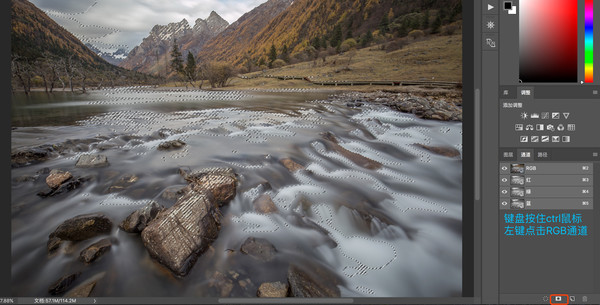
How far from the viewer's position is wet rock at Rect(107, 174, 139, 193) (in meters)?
4.60

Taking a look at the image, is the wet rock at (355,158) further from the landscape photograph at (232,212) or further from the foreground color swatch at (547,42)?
the foreground color swatch at (547,42)

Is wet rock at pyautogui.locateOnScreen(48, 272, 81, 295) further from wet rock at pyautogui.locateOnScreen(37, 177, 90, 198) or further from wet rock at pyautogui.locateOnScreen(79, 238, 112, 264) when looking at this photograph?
wet rock at pyautogui.locateOnScreen(37, 177, 90, 198)

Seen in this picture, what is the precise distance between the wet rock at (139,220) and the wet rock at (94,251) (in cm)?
29

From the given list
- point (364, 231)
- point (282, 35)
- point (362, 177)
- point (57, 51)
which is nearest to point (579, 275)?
point (364, 231)

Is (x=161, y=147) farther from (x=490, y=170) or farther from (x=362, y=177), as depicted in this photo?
(x=490, y=170)

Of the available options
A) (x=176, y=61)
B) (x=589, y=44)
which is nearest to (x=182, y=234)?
(x=589, y=44)

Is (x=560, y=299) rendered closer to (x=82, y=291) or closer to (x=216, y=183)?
(x=216, y=183)

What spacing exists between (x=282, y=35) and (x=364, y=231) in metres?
222

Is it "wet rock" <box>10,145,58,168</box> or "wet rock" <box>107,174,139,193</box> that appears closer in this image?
"wet rock" <box>107,174,139,193</box>

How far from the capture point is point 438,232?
347 cm

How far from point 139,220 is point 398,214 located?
428 centimetres

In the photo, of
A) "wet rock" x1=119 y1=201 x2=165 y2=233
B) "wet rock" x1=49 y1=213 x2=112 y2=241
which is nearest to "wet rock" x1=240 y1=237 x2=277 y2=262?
"wet rock" x1=119 y1=201 x2=165 y2=233

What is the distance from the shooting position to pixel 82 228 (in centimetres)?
325

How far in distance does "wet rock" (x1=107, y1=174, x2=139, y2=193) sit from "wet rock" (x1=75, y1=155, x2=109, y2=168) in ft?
3.19
